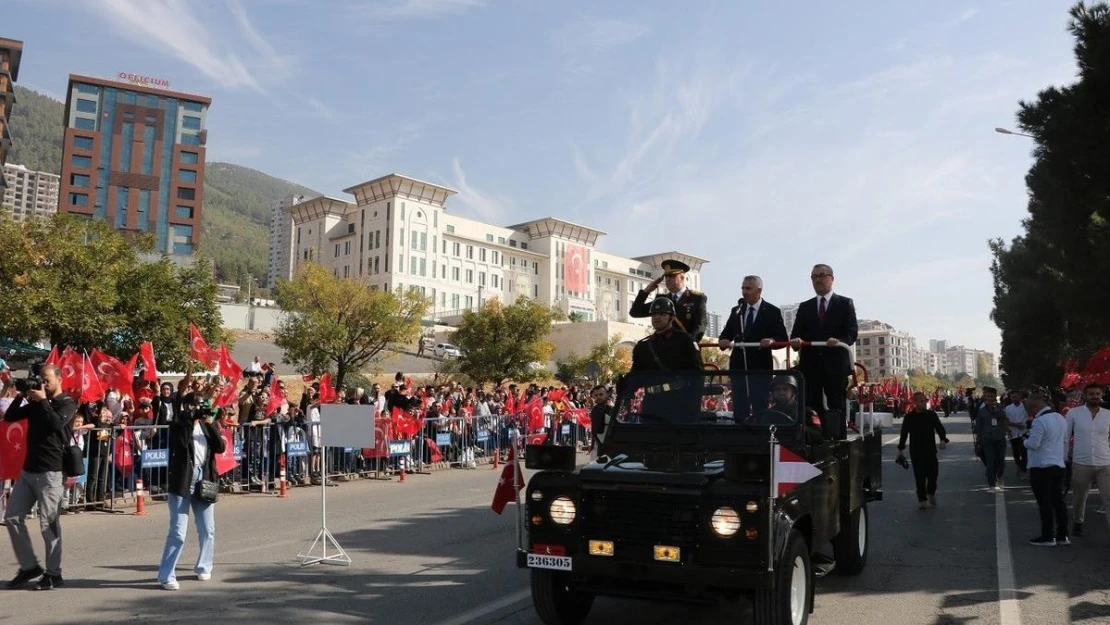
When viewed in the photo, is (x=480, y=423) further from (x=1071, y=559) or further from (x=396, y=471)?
(x=1071, y=559)

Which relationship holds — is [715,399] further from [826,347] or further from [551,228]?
[551,228]

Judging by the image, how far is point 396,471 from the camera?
Result: 18688mm

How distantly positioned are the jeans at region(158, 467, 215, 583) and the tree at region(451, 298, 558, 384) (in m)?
44.0

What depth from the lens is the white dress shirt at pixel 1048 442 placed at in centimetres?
1032

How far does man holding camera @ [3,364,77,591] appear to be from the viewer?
740cm

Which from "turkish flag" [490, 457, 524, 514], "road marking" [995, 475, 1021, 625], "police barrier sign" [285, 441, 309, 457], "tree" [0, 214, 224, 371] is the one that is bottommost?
"road marking" [995, 475, 1021, 625]

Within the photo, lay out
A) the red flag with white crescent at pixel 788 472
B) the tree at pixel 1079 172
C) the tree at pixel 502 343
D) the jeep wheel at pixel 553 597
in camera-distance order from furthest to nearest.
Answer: the tree at pixel 502 343 → the tree at pixel 1079 172 → the jeep wheel at pixel 553 597 → the red flag with white crescent at pixel 788 472

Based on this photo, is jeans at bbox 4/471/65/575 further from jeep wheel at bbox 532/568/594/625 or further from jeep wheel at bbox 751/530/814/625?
jeep wheel at bbox 751/530/814/625

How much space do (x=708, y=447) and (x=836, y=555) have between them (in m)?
2.47

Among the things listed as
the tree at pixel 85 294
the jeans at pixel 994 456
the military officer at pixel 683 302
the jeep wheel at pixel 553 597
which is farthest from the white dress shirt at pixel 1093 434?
the tree at pixel 85 294

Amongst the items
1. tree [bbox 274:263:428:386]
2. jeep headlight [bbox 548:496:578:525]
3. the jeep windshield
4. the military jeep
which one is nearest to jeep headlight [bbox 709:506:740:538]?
the military jeep

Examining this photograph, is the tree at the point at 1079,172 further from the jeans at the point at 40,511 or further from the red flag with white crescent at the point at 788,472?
Result: the jeans at the point at 40,511

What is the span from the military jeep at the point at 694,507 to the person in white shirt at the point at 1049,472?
4981 mm

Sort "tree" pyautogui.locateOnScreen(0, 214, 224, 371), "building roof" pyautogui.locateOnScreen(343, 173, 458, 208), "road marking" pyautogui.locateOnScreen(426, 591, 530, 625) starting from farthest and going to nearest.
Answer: "building roof" pyautogui.locateOnScreen(343, 173, 458, 208), "tree" pyautogui.locateOnScreen(0, 214, 224, 371), "road marking" pyautogui.locateOnScreen(426, 591, 530, 625)
